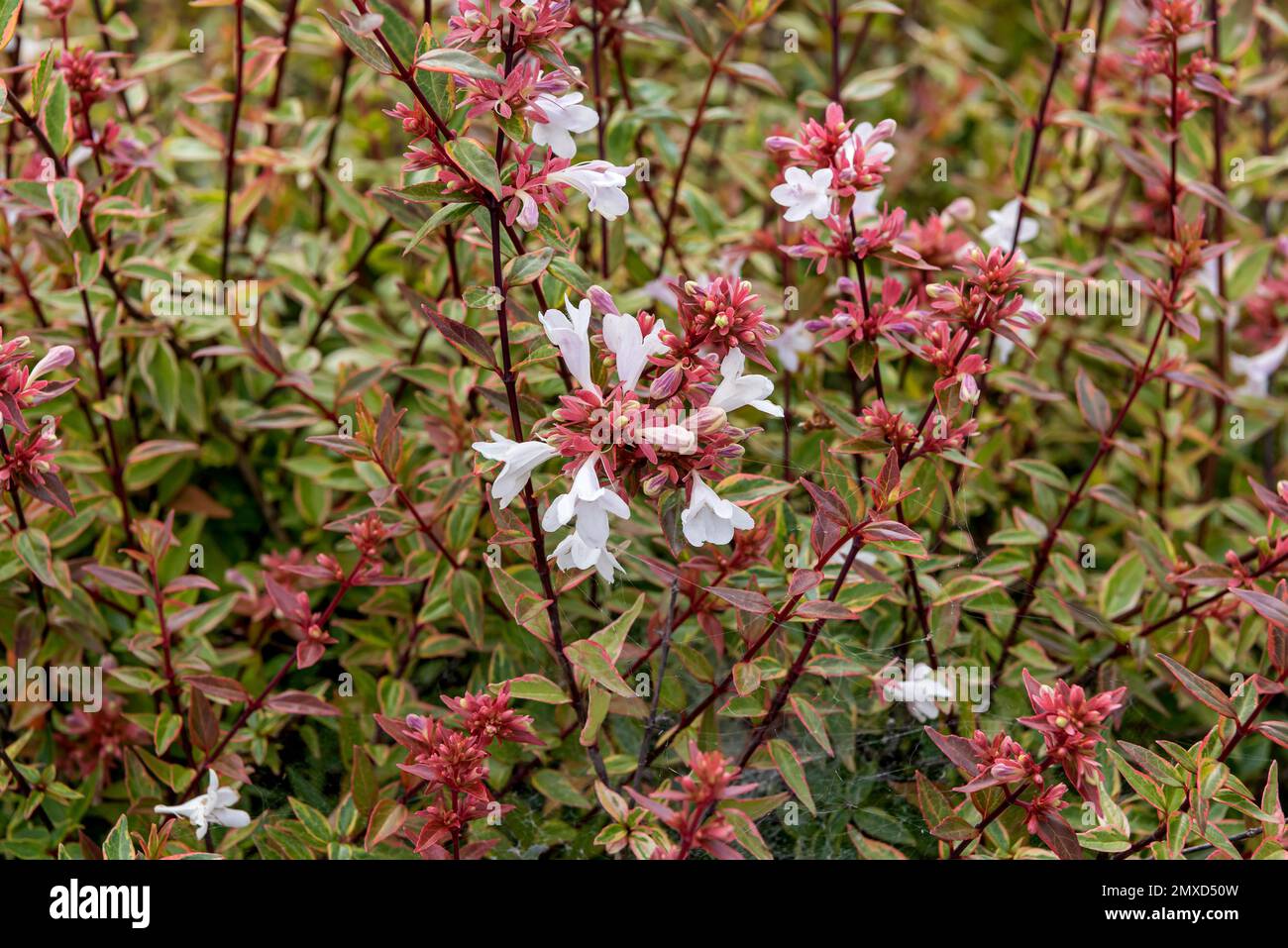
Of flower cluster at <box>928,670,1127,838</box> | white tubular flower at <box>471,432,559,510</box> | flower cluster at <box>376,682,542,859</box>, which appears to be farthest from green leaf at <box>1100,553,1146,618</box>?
white tubular flower at <box>471,432,559,510</box>

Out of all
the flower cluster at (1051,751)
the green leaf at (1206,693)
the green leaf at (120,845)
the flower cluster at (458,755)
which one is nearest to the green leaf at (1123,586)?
A: the green leaf at (1206,693)

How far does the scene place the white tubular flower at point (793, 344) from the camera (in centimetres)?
223

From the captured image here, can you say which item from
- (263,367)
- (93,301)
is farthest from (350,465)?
(93,301)

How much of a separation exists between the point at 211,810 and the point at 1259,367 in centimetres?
239

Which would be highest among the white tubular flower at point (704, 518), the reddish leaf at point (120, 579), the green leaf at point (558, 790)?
the white tubular flower at point (704, 518)

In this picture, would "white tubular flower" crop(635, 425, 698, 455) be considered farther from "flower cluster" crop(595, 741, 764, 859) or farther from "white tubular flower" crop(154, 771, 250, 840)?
"white tubular flower" crop(154, 771, 250, 840)

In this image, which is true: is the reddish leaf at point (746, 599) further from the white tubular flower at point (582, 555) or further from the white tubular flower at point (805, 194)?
the white tubular flower at point (805, 194)

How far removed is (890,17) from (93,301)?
263 cm

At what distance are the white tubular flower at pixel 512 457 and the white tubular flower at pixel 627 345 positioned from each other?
0.43 feet

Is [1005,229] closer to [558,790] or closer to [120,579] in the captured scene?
[558,790]

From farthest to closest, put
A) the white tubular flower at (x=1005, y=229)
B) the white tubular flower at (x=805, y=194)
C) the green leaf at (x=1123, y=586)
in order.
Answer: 1. the white tubular flower at (x=1005, y=229)
2. the green leaf at (x=1123, y=586)
3. the white tubular flower at (x=805, y=194)

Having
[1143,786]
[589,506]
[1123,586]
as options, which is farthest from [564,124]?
[1123,586]

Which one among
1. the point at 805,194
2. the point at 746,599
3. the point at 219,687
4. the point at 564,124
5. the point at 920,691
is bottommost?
the point at 219,687

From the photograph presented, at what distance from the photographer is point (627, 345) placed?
1435mm
